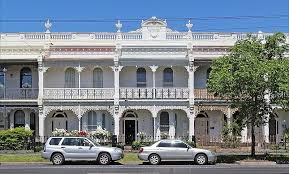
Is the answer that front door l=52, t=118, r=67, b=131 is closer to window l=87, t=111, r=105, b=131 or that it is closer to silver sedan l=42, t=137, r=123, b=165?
window l=87, t=111, r=105, b=131

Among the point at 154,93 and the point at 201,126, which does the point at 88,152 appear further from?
the point at 201,126

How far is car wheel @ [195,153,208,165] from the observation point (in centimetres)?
2808

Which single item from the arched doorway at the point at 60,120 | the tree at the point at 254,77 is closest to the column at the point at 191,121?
the arched doorway at the point at 60,120

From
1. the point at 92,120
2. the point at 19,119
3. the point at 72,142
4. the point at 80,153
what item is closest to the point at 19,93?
the point at 19,119

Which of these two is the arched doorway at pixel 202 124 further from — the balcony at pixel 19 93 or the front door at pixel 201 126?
the balcony at pixel 19 93

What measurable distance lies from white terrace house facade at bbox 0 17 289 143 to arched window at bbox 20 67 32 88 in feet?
0.26

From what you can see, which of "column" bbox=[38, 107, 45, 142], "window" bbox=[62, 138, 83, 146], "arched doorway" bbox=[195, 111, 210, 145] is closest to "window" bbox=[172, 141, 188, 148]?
"window" bbox=[62, 138, 83, 146]

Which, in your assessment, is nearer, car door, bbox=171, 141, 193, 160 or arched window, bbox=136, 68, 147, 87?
car door, bbox=171, 141, 193, 160

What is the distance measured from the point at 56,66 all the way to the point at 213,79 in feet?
53.4

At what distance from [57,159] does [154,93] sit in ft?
52.4

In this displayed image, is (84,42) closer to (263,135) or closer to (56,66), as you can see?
(56,66)

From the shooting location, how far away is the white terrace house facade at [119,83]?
4275 cm

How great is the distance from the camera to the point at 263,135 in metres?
42.6

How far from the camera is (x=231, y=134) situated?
36.0 m
